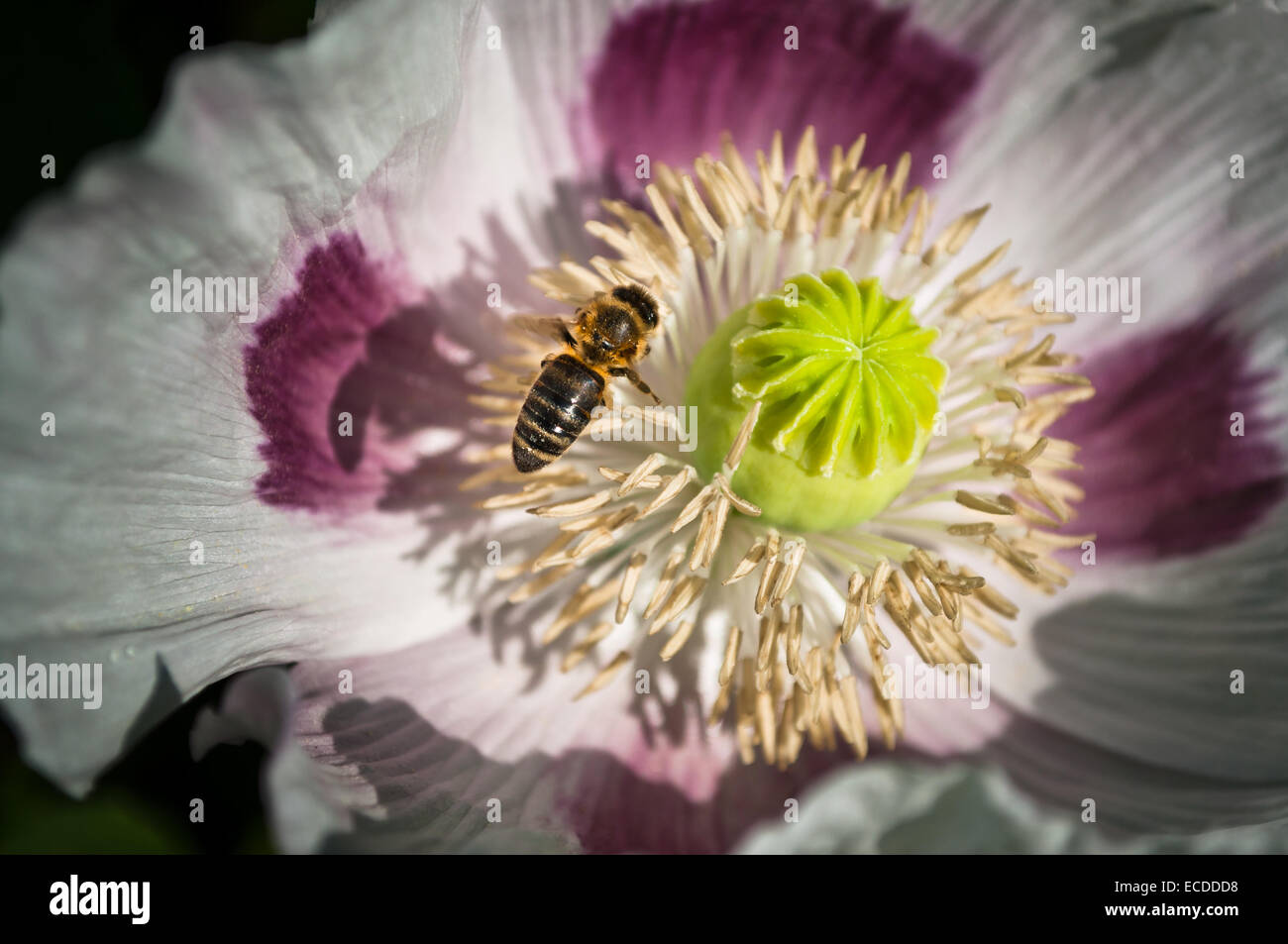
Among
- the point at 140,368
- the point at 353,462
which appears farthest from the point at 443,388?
the point at 140,368

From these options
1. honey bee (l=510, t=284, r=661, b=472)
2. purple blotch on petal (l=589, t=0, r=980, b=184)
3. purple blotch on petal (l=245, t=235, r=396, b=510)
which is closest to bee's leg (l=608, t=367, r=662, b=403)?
honey bee (l=510, t=284, r=661, b=472)

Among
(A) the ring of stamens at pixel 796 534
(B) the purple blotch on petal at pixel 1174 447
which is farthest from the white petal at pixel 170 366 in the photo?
(B) the purple blotch on petal at pixel 1174 447

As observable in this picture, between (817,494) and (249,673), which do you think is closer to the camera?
(249,673)

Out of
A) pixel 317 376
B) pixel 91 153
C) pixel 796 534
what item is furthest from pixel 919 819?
pixel 91 153

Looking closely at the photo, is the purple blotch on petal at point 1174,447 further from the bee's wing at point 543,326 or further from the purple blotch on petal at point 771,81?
the bee's wing at point 543,326

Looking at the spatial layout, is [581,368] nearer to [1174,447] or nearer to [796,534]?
[796,534]

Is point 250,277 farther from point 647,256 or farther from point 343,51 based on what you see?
point 647,256

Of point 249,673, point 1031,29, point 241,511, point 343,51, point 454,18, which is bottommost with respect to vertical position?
point 249,673
